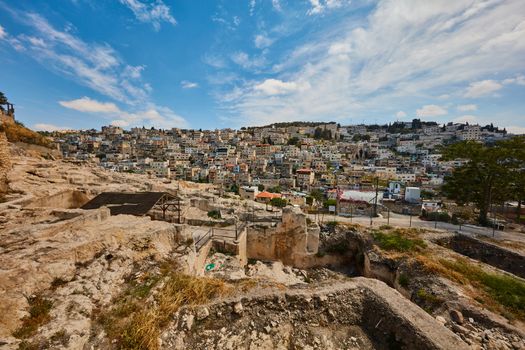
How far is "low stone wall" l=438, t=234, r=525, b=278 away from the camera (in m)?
12.0

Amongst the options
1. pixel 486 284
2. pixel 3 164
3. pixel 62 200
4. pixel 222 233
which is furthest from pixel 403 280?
pixel 3 164

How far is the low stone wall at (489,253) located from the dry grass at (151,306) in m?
15.8

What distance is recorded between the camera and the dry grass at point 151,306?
3.81 meters

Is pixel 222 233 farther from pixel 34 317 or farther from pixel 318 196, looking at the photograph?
pixel 318 196

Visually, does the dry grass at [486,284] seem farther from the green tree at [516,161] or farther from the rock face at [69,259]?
the green tree at [516,161]

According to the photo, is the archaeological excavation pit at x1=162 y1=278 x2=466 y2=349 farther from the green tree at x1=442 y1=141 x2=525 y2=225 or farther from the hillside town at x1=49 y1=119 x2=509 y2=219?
the hillside town at x1=49 y1=119 x2=509 y2=219

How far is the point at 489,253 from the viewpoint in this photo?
13.3 m

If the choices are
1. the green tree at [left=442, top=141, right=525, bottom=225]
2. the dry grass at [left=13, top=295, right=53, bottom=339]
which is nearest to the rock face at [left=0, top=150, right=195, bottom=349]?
the dry grass at [left=13, top=295, right=53, bottom=339]

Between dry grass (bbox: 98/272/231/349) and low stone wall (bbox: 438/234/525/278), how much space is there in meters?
15.8

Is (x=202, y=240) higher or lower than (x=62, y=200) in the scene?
lower

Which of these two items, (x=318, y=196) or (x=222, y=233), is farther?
(x=318, y=196)

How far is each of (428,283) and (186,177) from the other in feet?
205

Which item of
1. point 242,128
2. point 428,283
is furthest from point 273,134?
point 428,283

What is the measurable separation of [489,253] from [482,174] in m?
8.86
